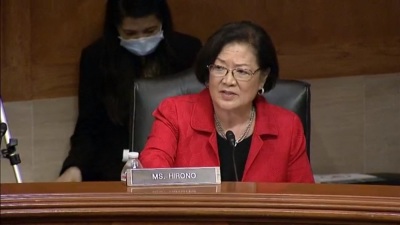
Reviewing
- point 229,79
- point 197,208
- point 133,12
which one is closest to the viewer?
point 197,208

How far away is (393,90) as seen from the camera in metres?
3.34

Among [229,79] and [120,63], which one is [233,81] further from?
[120,63]

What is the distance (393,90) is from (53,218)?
203 centimetres

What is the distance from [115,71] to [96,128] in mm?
218

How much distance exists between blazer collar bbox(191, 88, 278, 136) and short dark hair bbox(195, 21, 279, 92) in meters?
0.05

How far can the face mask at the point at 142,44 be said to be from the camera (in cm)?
300

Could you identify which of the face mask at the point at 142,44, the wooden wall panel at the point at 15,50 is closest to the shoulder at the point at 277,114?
the face mask at the point at 142,44

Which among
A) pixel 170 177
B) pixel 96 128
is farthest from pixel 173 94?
pixel 170 177

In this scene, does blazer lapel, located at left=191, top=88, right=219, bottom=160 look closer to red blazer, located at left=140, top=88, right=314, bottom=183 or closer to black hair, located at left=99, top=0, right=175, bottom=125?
red blazer, located at left=140, top=88, right=314, bottom=183

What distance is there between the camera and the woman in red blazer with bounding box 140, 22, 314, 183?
230 cm

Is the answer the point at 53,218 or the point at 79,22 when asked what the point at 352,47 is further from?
the point at 53,218

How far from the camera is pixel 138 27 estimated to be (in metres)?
2.99

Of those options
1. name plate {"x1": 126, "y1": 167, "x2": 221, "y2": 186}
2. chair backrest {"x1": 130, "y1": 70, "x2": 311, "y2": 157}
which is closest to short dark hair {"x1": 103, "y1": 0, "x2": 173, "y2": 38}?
chair backrest {"x1": 130, "y1": 70, "x2": 311, "y2": 157}

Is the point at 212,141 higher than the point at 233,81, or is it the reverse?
the point at 233,81
